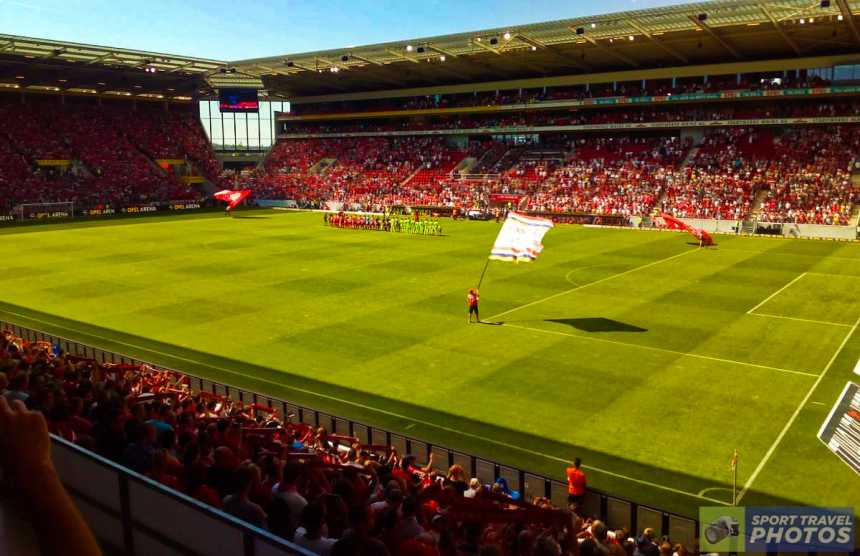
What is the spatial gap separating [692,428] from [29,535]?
13.1 m

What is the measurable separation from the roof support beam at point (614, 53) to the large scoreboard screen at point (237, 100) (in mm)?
40072

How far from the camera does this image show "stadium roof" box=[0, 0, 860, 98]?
46.6 m

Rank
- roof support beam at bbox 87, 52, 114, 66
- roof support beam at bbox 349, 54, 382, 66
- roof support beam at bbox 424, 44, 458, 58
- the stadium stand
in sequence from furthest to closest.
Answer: roof support beam at bbox 349, 54, 382, 66, roof support beam at bbox 87, 52, 114, 66, roof support beam at bbox 424, 44, 458, 58, the stadium stand

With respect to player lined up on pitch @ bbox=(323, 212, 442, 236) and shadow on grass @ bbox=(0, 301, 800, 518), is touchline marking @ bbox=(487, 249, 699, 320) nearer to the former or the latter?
shadow on grass @ bbox=(0, 301, 800, 518)

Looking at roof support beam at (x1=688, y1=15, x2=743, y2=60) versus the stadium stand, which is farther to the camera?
roof support beam at (x1=688, y1=15, x2=743, y2=60)

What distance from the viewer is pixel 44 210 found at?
60.5 m

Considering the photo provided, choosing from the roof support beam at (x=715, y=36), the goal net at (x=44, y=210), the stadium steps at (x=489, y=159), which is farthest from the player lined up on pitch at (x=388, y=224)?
the goal net at (x=44, y=210)

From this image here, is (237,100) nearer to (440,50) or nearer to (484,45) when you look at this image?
(440,50)

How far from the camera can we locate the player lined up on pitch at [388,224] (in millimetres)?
46688

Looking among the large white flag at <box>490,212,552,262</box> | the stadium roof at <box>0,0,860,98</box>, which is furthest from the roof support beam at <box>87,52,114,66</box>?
the large white flag at <box>490,212,552,262</box>

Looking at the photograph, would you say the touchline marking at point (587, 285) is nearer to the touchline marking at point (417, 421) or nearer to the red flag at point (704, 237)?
the red flag at point (704, 237)

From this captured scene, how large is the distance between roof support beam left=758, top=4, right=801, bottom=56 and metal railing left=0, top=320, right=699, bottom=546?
139 feet

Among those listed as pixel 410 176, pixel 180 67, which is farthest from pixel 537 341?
pixel 180 67

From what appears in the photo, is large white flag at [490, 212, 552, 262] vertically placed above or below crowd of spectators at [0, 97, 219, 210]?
below
